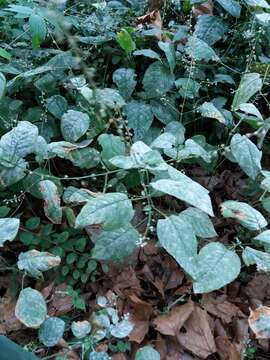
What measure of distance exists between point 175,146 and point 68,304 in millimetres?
561

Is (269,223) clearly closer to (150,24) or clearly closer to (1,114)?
(150,24)

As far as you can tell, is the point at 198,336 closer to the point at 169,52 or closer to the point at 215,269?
the point at 215,269

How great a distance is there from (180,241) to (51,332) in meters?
0.41

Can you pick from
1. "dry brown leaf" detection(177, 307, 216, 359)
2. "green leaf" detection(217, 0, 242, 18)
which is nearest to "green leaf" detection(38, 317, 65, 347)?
"dry brown leaf" detection(177, 307, 216, 359)

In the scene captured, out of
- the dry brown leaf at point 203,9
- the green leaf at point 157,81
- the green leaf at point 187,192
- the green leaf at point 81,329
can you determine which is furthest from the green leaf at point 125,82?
the green leaf at point 81,329

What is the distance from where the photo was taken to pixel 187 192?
1.11 metres

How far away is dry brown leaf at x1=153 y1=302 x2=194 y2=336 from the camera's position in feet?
4.34

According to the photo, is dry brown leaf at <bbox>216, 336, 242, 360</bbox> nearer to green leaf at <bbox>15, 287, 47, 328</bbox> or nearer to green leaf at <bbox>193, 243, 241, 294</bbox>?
green leaf at <bbox>193, 243, 241, 294</bbox>

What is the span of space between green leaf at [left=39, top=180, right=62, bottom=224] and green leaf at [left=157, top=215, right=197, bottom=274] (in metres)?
0.30

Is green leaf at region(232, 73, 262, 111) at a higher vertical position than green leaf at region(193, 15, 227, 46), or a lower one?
lower

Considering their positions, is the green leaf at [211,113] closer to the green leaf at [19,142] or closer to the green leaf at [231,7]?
the green leaf at [231,7]

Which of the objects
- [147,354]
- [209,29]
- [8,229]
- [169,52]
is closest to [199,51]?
[169,52]

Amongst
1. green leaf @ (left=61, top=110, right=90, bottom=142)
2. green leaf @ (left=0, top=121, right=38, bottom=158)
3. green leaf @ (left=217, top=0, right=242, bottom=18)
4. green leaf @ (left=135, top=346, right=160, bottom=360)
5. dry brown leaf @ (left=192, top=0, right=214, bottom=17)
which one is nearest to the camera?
green leaf @ (left=135, top=346, right=160, bottom=360)

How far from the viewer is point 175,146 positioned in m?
1.46
